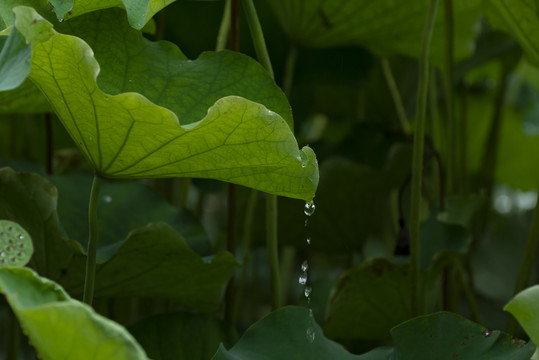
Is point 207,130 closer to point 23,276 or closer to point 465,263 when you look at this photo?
point 23,276

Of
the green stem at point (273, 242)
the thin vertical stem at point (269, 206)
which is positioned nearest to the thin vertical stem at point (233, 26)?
the thin vertical stem at point (269, 206)

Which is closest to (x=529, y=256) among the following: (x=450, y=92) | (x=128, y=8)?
(x=450, y=92)

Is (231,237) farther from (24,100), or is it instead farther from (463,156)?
(463,156)

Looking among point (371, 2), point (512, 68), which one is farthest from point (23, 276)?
point (512, 68)

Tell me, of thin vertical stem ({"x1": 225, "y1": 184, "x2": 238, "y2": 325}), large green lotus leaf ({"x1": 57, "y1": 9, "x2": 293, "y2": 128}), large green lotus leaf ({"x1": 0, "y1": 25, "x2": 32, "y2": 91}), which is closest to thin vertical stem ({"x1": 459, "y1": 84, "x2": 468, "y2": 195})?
thin vertical stem ({"x1": 225, "y1": 184, "x2": 238, "y2": 325})

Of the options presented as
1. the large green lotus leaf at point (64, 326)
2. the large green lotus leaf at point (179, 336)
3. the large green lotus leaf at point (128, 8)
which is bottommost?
the large green lotus leaf at point (179, 336)

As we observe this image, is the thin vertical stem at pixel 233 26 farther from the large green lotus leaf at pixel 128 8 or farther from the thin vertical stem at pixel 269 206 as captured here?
the large green lotus leaf at pixel 128 8
